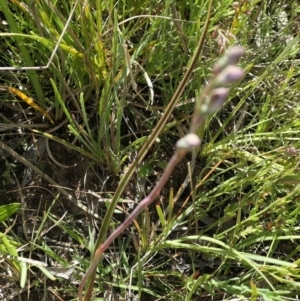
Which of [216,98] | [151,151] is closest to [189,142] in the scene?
[216,98]

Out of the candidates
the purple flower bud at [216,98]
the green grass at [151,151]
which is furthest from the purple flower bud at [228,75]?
the green grass at [151,151]

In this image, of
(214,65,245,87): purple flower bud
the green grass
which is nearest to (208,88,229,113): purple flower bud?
(214,65,245,87): purple flower bud

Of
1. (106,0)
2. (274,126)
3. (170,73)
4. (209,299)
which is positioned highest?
(106,0)

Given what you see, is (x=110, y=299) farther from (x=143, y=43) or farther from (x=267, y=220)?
(x=143, y=43)

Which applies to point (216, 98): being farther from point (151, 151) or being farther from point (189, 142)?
point (151, 151)

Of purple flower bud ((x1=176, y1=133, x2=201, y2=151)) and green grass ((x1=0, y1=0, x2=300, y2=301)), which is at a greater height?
purple flower bud ((x1=176, y1=133, x2=201, y2=151))

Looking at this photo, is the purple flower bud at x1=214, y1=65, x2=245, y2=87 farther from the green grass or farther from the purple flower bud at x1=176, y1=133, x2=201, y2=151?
the green grass

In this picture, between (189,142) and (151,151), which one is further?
(151,151)

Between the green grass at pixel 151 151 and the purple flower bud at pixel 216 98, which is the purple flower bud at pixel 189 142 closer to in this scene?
the purple flower bud at pixel 216 98

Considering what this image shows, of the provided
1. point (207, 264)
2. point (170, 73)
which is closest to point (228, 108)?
point (170, 73)
